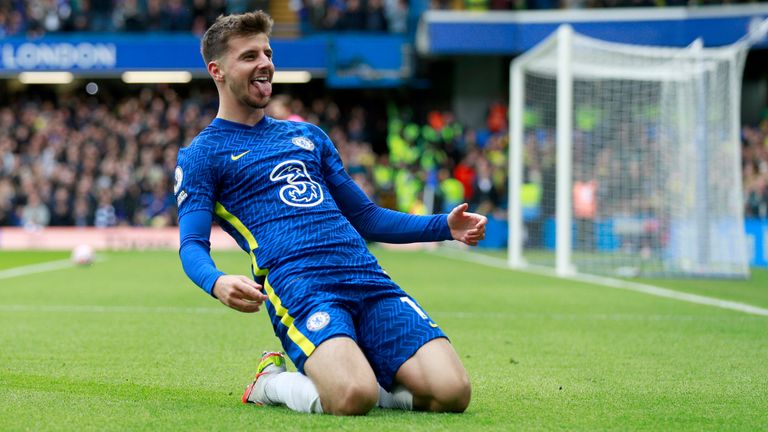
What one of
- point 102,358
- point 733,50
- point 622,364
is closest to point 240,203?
point 102,358

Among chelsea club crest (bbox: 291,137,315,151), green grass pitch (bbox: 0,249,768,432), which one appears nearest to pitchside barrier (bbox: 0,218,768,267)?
green grass pitch (bbox: 0,249,768,432)

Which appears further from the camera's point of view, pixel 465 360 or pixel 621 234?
pixel 621 234

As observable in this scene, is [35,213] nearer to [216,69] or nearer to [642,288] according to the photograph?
[642,288]

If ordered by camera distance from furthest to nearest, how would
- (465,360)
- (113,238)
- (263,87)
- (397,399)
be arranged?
(113,238)
(465,360)
(263,87)
(397,399)

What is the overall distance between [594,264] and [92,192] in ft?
41.6

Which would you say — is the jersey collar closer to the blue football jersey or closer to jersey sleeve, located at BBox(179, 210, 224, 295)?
the blue football jersey

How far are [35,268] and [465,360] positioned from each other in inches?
450

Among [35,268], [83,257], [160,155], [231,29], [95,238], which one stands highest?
[231,29]

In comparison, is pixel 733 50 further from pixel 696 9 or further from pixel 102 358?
pixel 696 9

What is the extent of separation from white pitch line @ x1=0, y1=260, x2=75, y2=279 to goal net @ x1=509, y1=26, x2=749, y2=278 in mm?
6978

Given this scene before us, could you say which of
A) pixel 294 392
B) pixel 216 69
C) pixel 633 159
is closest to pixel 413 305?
pixel 294 392

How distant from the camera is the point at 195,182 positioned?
475cm

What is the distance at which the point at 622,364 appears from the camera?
21.3 ft

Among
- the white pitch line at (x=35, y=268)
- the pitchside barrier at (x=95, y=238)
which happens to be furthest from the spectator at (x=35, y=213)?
the white pitch line at (x=35, y=268)
